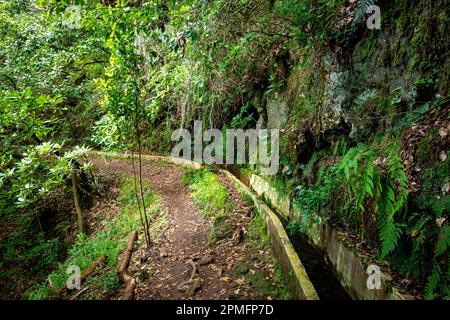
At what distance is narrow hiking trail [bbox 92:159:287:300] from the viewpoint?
195 inches

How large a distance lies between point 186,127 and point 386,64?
32.1ft

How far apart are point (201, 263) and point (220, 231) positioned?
1.03 m

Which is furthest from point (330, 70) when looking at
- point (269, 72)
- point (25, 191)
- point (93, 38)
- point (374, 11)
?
point (93, 38)

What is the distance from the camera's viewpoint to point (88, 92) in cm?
1155

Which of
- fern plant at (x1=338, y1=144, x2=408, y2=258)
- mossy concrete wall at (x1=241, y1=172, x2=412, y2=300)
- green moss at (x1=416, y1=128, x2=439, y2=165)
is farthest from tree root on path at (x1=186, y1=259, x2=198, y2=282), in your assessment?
green moss at (x1=416, y1=128, x2=439, y2=165)

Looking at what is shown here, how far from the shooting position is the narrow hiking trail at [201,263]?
16.3 feet

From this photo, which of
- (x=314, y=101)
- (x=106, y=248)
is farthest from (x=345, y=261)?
(x=106, y=248)

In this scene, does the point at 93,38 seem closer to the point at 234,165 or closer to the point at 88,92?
the point at 88,92

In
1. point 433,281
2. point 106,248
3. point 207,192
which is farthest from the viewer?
point 207,192

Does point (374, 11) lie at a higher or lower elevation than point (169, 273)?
higher

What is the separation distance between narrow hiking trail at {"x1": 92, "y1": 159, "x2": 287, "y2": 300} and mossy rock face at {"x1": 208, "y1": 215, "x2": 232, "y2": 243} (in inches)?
3.9

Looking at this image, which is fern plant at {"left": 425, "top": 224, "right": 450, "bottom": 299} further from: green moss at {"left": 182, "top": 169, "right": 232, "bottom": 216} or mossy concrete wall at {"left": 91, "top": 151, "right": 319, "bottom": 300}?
green moss at {"left": 182, "top": 169, "right": 232, "bottom": 216}

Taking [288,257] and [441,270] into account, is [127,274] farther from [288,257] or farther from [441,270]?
[441,270]

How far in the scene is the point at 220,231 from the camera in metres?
6.71
